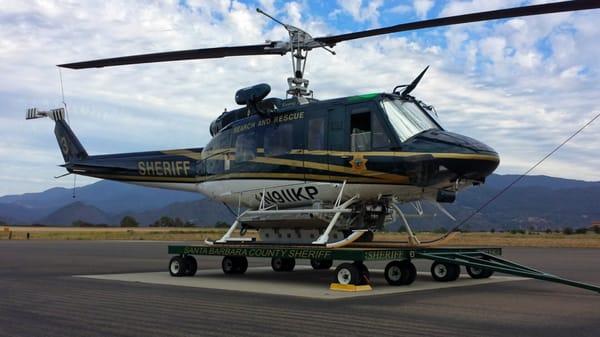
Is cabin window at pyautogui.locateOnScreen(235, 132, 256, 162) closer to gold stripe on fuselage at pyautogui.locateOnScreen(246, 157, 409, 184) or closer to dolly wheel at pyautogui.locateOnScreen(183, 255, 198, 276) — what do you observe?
gold stripe on fuselage at pyautogui.locateOnScreen(246, 157, 409, 184)

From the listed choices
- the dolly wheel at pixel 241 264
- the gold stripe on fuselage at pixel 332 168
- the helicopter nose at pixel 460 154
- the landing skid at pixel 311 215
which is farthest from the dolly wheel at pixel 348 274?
the dolly wheel at pixel 241 264

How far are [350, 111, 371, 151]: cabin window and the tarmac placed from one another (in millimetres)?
2937

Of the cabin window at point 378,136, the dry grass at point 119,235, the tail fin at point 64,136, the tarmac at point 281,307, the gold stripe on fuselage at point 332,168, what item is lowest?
the tarmac at point 281,307

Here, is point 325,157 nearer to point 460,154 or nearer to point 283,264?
point 460,154

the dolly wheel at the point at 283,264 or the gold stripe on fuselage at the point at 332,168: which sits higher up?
the gold stripe on fuselage at the point at 332,168

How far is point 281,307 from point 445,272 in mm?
5725

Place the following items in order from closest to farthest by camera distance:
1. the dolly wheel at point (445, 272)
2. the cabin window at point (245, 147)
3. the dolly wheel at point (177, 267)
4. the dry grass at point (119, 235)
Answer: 1. the dolly wheel at point (445, 272)
2. the cabin window at point (245, 147)
3. the dolly wheel at point (177, 267)
4. the dry grass at point (119, 235)

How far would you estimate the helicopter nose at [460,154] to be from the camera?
1183 cm

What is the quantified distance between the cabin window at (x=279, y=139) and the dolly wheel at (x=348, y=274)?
11.0 feet

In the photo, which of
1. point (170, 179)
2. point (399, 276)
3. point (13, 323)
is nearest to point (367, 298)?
point (399, 276)

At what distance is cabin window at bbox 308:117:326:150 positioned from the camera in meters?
13.5

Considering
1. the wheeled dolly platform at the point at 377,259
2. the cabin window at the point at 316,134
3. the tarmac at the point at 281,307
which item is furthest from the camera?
the cabin window at the point at 316,134

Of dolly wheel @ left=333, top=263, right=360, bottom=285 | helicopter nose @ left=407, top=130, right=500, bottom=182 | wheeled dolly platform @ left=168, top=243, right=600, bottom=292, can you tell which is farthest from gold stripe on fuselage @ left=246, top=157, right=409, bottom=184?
dolly wheel @ left=333, top=263, right=360, bottom=285

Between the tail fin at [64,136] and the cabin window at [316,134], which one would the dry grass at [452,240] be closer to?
the tail fin at [64,136]
